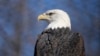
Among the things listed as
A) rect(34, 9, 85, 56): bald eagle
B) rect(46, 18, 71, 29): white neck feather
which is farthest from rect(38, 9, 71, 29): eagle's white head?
rect(34, 9, 85, 56): bald eagle

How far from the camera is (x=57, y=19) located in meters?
1.40

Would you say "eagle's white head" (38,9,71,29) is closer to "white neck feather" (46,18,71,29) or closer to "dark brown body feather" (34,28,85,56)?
"white neck feather" (46,18,71,29)

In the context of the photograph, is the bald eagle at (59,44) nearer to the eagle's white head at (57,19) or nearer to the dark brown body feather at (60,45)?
the dark brown body feather at (60,45)

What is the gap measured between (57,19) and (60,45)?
0.31m

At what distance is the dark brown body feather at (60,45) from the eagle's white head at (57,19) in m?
0.15

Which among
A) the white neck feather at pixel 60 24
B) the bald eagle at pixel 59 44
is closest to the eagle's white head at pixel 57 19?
the white neck feather at pixel 60 24

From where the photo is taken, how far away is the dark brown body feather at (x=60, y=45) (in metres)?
1.10

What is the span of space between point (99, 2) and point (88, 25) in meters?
0.22

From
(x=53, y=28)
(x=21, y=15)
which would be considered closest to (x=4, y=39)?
(x=21, y=15)

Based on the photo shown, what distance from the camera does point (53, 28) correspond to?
1268mm

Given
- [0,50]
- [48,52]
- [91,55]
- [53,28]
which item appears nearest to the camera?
[48,52]

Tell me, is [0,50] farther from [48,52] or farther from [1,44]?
[48,52]

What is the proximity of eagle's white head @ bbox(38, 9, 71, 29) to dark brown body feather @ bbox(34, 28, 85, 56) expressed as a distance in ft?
0.50

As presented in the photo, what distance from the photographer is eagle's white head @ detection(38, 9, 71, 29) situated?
131cm
